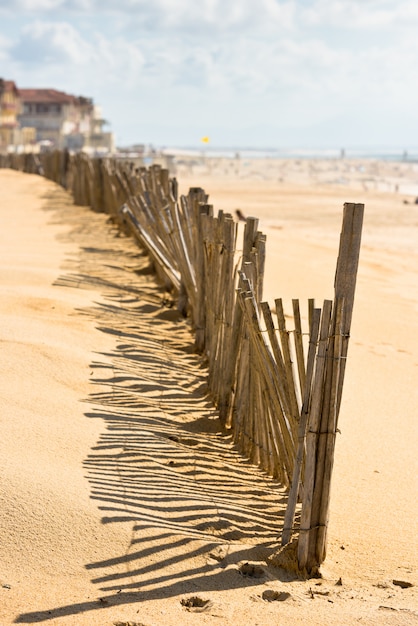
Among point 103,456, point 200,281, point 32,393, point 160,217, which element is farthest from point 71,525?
point 160,217

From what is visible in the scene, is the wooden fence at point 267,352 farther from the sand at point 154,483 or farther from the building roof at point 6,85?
the building roof at point 6,85

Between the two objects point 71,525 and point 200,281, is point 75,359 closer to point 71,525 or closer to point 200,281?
point 200,281

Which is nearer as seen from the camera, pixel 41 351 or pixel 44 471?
pixel 44 471

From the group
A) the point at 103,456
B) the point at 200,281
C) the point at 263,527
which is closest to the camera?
the point at 263,527

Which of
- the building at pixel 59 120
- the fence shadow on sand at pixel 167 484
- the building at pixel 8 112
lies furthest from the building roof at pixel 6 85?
the fence shadow on sand at pixel 167 484

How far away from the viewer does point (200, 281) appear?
18.9 ft

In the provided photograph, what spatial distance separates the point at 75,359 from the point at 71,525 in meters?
1.96

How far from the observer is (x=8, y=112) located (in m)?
59.9

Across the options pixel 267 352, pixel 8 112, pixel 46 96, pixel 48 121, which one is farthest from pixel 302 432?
pixel 46 96

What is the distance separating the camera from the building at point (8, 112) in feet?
192

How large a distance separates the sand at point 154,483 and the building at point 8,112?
53.7 m

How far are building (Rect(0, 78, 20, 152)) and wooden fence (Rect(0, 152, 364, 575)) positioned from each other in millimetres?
54085

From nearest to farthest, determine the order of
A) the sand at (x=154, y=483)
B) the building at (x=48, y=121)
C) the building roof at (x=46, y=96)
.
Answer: the sand at (x=154, y=483) < the building at (x=48, y=121) < the building roof at (x=46, y=96)

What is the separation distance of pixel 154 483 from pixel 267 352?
27.5 inches
